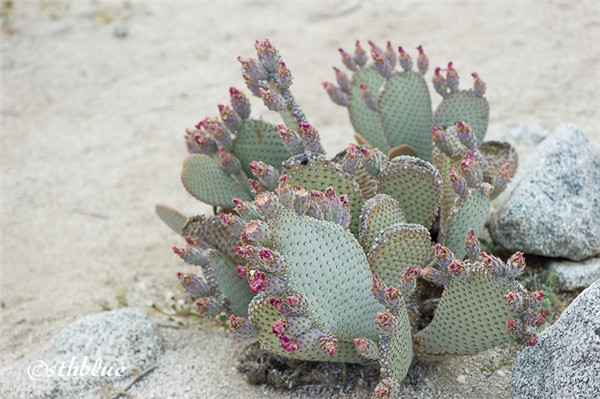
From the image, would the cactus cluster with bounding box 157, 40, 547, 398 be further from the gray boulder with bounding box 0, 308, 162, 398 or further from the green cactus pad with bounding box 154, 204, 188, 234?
the gray boulder with bounding box 0, 308, 162, 398

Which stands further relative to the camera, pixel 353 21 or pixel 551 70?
pixel 353 21

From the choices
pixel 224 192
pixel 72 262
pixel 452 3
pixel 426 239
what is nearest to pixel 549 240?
pixel 426 239

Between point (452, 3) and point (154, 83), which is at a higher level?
point (452, 3)

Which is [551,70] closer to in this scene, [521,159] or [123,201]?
[521,159]

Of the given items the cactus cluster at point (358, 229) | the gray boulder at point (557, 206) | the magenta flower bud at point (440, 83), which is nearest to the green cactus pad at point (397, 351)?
the cactus cluster at point (358, 229)

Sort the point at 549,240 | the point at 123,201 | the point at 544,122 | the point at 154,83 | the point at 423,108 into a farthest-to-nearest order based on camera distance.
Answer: the point at 154,83 < the point at 123,201 < the point at 544,122 < the point at 423,108 < the point at 549,240

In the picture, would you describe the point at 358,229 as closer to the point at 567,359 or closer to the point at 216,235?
the point at 216,235

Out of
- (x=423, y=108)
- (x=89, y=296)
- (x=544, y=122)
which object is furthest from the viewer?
(x=544, y=122)
